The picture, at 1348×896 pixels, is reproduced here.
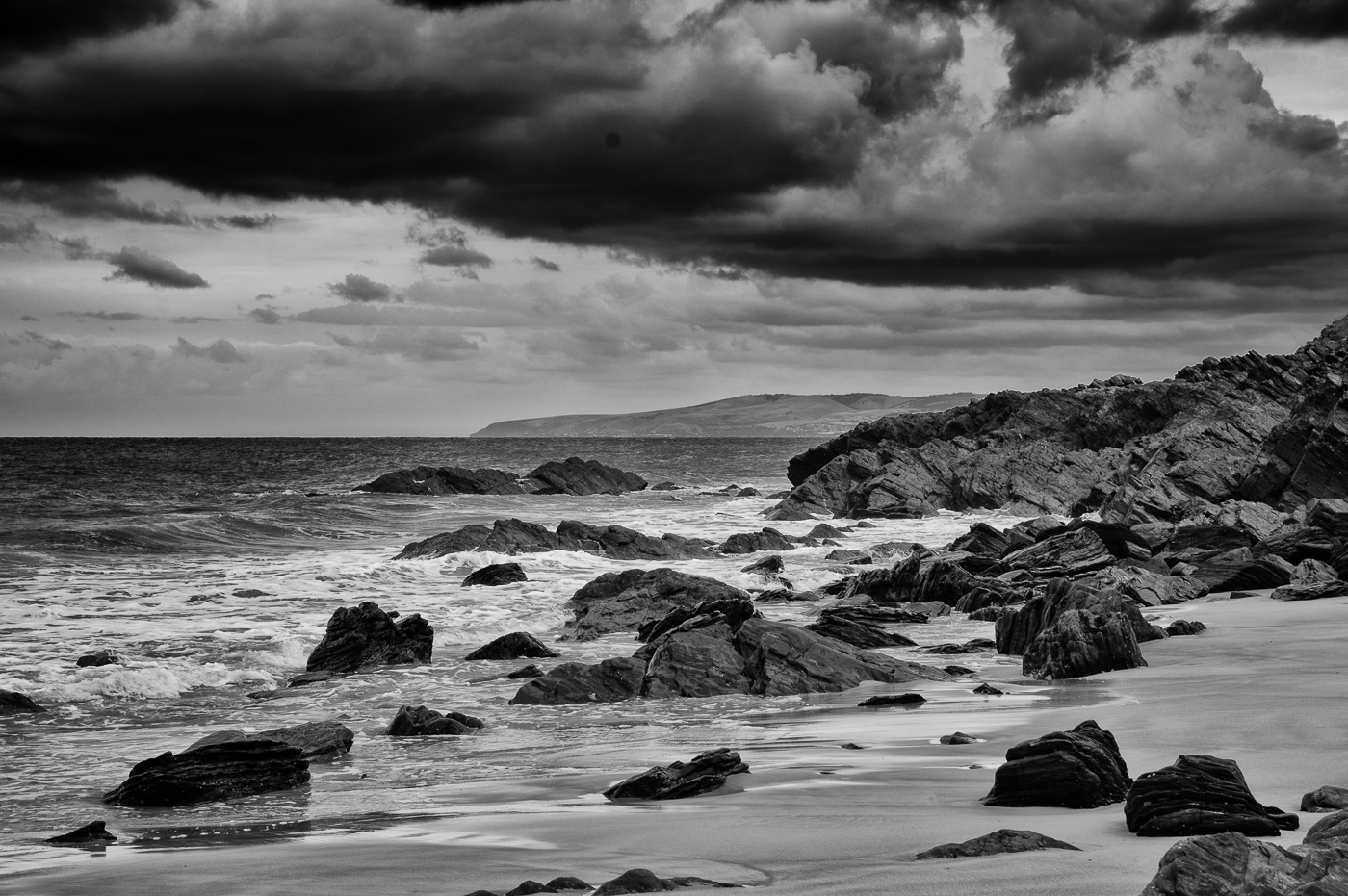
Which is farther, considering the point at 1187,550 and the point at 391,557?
the point at 391,557

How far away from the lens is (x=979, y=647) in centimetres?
1577

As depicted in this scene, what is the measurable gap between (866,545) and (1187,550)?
11.1 metres

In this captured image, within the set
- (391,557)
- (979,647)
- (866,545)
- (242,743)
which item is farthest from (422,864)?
(866,545)

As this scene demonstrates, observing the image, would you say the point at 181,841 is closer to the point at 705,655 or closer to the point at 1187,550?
the point at 705,655

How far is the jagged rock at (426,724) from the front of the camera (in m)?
11.2

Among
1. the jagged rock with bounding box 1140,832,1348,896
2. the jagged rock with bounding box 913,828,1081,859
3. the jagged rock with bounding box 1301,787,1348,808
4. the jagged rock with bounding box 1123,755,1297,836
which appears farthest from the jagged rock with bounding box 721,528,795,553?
the jagged rock with bounding box 1140,832,1348,896

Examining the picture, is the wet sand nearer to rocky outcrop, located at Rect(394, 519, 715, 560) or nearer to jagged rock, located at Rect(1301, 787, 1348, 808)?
jagged rock, located at Rect(1301, 787, 1348, 808)

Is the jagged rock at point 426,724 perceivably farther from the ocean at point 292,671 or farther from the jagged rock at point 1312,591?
the jagged rock at point 1312,591

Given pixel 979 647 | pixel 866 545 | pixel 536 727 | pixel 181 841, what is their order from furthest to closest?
1. pixel 866 545
2. pixel 979 647
3. pixel 536 727
4. pixel 181 841

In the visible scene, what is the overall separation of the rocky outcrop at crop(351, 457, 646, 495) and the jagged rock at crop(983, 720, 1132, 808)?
56.5 m

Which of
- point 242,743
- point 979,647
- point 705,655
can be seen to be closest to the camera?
point 242,743

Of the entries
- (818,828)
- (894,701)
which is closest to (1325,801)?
(818,828)

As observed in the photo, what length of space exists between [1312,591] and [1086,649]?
6.92 m

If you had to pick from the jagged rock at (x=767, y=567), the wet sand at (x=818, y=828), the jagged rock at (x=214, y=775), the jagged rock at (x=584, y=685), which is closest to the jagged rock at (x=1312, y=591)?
the wet sand at (x=818, y=828)
